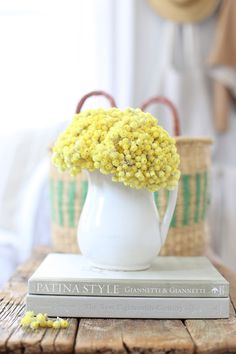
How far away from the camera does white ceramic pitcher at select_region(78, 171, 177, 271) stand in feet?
3.22

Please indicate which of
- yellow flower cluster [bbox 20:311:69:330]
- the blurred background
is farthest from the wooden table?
the blurred background

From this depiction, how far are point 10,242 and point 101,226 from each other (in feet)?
2.43

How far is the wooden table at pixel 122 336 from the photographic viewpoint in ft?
2.66

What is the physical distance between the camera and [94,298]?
922 mm

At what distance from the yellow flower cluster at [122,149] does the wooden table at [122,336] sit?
0.23m

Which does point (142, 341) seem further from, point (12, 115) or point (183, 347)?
point (12, 115)

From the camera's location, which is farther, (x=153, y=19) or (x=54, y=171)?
(x=153, y=19)

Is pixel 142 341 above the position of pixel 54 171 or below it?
below

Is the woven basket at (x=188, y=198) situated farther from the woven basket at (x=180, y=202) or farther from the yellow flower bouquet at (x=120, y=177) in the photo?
the yellow flower bouquet at (x=120, y=177)

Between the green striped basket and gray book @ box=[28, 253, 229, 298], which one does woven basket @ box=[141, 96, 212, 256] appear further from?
gray book @ box=[28, 253, 229, 298]

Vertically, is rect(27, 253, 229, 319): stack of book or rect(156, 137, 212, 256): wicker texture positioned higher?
rect(156, 137, 212, 256): wicker texture

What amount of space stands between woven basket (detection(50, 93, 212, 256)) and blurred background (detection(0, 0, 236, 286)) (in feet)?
0.73

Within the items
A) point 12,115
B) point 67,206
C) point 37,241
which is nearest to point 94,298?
point 67,206

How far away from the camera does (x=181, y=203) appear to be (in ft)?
4.58
